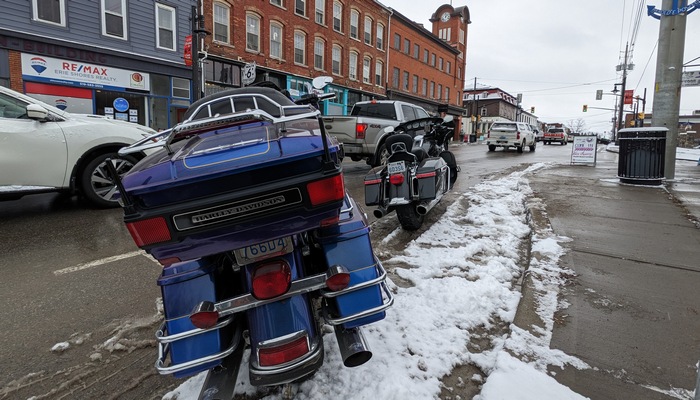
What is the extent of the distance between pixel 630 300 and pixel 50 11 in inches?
725

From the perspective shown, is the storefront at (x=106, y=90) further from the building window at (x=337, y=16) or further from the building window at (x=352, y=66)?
the building window at (x=352, y=66)

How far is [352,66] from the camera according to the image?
28672mm

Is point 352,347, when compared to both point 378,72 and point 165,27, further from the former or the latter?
point 378,72

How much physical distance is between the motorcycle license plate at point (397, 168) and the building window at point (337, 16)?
80.5 ft

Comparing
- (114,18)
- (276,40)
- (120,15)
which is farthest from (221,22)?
(114,18)

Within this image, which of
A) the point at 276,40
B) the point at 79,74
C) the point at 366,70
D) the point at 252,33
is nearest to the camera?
the point at 79,74

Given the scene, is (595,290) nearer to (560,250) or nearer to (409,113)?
(560,250)

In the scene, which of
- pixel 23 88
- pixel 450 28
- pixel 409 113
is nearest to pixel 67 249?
pixel 409 113

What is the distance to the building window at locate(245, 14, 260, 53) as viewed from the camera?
20422 mm

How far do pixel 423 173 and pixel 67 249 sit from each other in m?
4.10

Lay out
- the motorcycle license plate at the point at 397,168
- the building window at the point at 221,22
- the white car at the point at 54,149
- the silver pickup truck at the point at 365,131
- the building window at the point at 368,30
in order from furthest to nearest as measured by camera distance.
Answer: the building window at the point at 368,30
the building window at the point at 221,22
the silver pickup truck at the point at 365,131
the white car at the point at 54,149
the motorcycle license plate at the point at 397,168

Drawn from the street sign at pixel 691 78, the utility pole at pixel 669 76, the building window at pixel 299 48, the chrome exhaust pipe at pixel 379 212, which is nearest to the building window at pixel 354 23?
the building window at pixel 299 48

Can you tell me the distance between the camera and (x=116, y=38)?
601 inches

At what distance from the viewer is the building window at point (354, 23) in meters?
28.1
